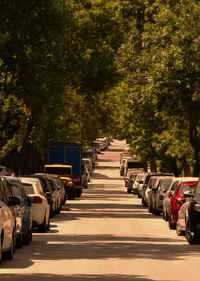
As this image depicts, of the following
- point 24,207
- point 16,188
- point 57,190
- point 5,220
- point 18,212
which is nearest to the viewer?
point 5,220

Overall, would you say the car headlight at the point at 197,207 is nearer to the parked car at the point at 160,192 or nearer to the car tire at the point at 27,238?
the car tire at the point at 27,238

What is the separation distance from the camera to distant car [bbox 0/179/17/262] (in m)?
15.4

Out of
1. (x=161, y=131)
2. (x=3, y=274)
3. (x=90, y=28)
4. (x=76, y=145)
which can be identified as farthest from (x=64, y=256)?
(x=161, y=131)

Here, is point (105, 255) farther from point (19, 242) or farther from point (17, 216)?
point (19, 242)

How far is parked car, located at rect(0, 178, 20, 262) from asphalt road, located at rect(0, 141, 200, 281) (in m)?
0.29

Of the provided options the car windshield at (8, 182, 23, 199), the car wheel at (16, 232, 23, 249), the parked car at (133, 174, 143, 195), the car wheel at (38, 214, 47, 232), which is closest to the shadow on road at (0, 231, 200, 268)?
the car wheel at (16, 232, 23, 249)

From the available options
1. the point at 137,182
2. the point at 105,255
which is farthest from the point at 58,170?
the point at 105,255

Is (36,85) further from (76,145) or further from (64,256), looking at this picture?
(76,145)

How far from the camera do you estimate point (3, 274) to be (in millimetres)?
14039

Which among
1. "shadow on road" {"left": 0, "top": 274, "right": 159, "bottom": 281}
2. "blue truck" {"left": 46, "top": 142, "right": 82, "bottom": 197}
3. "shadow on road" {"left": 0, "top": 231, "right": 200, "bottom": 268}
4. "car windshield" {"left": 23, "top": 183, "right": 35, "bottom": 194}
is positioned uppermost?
"blue truck" {"left": 46, "top": 142, "right": 82, "bottom": 197}

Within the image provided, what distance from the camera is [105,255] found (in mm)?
18047

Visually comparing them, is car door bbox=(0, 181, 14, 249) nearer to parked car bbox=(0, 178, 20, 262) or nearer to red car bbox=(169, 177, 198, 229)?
parked car bbox=(0, 178, 20, 262)

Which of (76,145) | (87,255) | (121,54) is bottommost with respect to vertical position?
(87,255)

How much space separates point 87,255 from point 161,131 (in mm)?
40895
